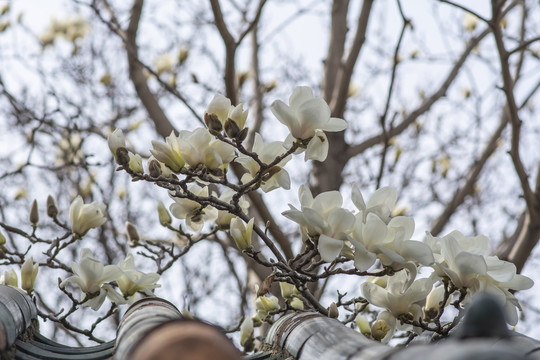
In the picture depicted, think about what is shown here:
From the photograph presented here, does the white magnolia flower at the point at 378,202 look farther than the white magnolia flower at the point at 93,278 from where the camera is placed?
No

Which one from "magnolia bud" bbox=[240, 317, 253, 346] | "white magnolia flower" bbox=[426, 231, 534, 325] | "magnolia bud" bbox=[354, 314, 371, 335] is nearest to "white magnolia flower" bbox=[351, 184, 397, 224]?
"white magnolia flower" bbox=[426, 231, 534, 325]

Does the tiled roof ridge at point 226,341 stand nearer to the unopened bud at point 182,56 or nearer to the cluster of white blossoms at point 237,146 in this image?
the cluster of white blossoms at point 237,146

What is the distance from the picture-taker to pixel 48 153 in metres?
4.88

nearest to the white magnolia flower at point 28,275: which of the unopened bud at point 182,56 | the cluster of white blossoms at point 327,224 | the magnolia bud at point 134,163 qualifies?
the cluster of white blossoms at point 327,224

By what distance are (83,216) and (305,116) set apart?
0.68m

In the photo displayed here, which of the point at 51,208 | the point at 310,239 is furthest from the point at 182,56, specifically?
the point at 310,239

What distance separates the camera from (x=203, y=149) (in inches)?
50.8

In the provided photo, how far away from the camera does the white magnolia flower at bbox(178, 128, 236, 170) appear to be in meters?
1.28

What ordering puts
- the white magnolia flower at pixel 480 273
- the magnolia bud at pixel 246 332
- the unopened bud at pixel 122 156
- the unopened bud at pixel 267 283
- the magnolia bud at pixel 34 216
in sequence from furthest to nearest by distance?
the magnolia bud at pixel 34 216, the magnolia bud at pixel 246 332, the unopened bud at pixel 122 156, the unopened bud at pixel 267 283, the white magnolia flower at pixel 480 273

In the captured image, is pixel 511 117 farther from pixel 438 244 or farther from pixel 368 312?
pixel 438 244

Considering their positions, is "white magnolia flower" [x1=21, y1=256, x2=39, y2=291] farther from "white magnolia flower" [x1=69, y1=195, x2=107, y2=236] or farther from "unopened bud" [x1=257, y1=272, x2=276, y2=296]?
"unopened bud" [x1=257, y1=272, x2=276, y2=296]

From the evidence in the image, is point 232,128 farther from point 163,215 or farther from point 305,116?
point 163,215

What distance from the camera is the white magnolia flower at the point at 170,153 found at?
1274 mm

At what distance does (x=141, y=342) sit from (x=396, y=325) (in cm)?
77
